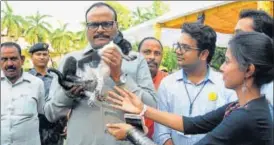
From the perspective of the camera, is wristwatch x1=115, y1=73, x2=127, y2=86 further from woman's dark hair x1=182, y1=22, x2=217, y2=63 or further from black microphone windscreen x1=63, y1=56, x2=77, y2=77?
woman's dark hair x1=182, y1=22, x2=217, y2=63

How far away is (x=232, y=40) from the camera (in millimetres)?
2643

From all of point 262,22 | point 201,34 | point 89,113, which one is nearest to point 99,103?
point 89,113

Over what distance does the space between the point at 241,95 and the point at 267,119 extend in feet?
0.73

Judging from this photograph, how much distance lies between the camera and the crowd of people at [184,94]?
2527mm

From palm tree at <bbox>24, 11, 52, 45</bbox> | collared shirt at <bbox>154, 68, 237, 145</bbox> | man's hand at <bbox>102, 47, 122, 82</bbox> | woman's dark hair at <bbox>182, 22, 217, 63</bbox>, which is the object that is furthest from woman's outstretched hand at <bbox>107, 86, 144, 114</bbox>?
palm tree at <bbox>24, 11, 52, 45</bbox>

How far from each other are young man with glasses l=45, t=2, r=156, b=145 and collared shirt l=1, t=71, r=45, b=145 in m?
1.94

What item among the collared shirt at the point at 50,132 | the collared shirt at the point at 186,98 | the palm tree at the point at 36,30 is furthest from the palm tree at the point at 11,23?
the collared shirt at the point at 186,98

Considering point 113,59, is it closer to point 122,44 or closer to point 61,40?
point 122,44

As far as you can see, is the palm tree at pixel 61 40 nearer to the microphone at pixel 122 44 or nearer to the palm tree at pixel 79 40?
the palm tree at pixel 79 40

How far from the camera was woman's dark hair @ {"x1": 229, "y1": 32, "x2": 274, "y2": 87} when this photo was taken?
2529 millimetres

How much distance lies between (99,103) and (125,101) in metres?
0.21

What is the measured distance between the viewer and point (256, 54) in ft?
8.30

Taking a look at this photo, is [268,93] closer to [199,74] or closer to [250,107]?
[250,107]

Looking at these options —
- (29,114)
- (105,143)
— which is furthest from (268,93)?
(29,114)
